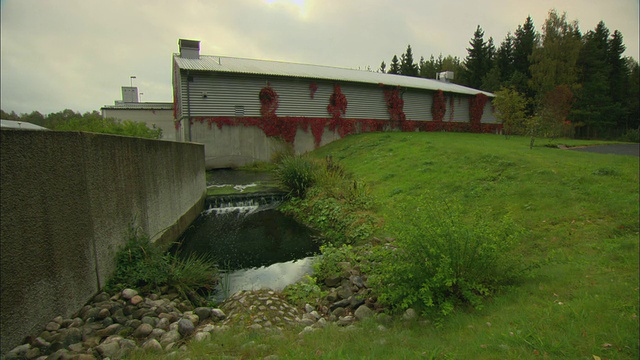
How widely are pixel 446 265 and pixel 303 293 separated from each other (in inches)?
96.4

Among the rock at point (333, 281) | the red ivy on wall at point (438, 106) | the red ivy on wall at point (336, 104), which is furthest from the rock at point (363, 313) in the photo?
the red ivy on wall at point (438, 106)

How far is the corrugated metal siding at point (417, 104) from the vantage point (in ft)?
82.3

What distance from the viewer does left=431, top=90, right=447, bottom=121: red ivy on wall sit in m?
26.3

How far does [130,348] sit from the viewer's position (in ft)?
9.73

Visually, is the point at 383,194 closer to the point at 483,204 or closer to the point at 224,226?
the point at 483,204

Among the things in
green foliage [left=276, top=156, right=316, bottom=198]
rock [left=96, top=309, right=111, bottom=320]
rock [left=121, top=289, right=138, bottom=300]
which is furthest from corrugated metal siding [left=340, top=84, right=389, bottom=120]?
rock [left=96, top=309, right=111, bottom=320]

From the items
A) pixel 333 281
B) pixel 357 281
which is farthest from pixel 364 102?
pixel 357 281

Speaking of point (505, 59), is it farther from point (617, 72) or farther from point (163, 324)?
point (163, 324)

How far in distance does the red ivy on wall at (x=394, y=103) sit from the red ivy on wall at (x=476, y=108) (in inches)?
317

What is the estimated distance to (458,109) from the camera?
92.0 ft

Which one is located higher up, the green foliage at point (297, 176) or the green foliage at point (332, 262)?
the green foliage at point (297, 176)

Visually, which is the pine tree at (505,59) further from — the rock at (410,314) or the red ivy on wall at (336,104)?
the rock at (410,314)

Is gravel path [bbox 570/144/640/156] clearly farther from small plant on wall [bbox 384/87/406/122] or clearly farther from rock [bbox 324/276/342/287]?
rock [bbox 324/276/342/287]

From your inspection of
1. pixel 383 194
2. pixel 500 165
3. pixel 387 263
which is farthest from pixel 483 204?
pixel 387 263
